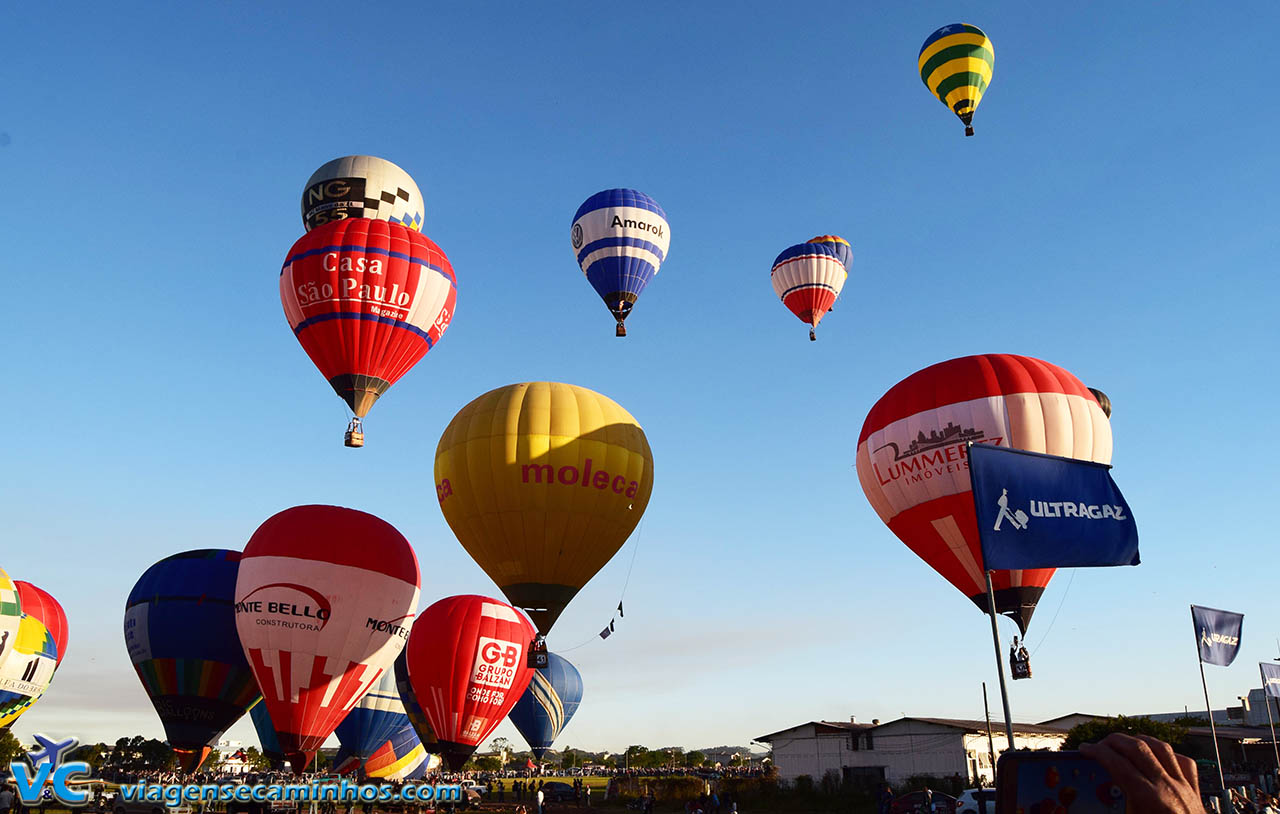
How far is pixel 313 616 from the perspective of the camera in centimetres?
2189

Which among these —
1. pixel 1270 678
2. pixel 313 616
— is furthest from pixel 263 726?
pixel 1270 678

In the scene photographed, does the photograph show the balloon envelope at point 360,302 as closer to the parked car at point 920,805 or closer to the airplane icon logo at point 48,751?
the airplane icon logo at point 48,751

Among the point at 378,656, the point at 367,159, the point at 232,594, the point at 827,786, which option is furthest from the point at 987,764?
the point at 367,159

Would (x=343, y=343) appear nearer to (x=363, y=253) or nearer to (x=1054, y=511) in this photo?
(x=363, y=253)

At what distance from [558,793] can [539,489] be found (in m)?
25.7

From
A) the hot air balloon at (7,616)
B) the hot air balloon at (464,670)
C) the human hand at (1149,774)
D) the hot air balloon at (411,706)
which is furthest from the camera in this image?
the hot air balloon at (411,706)

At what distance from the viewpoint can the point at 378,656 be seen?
23.0 meters

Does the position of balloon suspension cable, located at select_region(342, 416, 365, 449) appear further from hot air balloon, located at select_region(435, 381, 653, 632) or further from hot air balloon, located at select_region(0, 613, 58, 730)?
hot air balloon, located at select_region(0, 613, 58, 730)

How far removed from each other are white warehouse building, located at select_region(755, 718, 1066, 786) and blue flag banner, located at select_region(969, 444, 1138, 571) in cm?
2509

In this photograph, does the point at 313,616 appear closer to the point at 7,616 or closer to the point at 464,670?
the point at 464,670

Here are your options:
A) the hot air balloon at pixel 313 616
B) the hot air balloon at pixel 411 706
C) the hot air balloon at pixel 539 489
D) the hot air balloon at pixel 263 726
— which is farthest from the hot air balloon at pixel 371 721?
the hot air balloon at pixel 539 489

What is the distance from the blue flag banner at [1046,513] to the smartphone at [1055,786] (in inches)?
149

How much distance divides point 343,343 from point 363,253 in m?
2.30

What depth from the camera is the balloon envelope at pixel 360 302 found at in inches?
919
